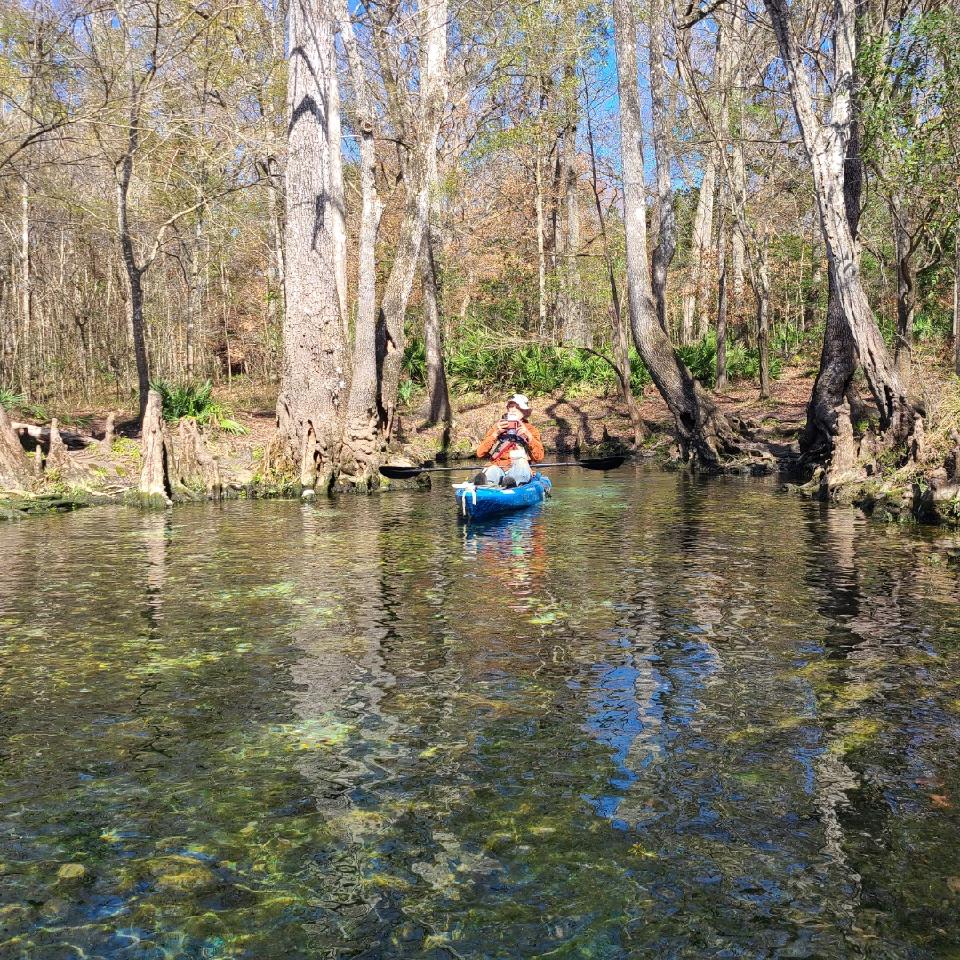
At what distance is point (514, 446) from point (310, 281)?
15.5 feet

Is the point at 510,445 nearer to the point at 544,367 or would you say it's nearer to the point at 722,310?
the point at 722,310

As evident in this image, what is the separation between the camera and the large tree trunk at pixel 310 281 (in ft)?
52.3

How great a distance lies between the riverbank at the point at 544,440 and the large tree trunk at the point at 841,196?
1.98 feet

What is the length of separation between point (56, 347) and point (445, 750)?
25.6 meters

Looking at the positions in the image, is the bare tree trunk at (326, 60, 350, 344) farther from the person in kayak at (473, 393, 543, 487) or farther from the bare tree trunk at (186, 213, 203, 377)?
the bare tree trunk at (186, 213, 203, 377)

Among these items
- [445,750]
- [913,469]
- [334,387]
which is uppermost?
[334,387]

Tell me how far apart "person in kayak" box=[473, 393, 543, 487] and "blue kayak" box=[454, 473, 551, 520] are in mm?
243

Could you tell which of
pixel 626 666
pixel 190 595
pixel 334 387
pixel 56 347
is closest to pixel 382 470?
pixel 334 387

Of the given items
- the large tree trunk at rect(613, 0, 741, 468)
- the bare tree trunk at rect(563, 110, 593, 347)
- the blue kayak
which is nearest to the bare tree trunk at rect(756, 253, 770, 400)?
the large tree trunk at rect(613, 0, 741, 468)

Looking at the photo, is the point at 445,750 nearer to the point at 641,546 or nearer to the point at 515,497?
the point at 641,546

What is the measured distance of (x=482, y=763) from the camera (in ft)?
15.1

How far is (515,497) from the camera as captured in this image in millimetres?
13352

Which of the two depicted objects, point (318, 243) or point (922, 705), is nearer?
point (922, 705)

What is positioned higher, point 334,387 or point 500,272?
point 500,272
